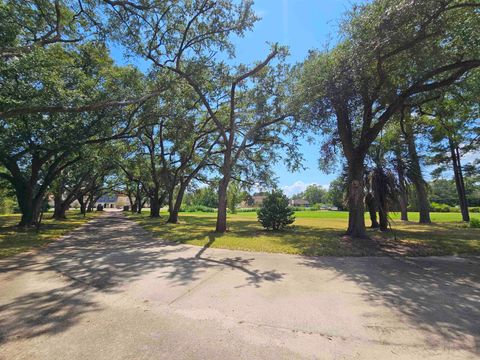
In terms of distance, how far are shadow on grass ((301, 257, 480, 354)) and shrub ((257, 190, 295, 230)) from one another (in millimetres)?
6758

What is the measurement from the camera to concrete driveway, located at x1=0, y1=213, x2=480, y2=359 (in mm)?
2814

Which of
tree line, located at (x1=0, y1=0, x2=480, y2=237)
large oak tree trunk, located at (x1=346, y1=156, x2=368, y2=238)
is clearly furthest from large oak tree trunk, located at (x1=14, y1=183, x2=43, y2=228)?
large oak tree trunk, located at (x1=346, y1=156, x2=368, y2=238)

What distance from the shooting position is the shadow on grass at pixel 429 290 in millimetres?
3170

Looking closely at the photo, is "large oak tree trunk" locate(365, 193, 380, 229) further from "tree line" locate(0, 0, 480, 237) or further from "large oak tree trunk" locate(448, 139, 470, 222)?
"large oak tree trunk" locate(448, 139, 470, 222)

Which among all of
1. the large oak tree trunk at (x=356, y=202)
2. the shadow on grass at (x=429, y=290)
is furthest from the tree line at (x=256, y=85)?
the shadow on grass at (x=429, y=290)

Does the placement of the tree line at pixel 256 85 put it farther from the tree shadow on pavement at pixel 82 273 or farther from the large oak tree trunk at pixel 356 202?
the tree shadow on pavement at pixel 82 273

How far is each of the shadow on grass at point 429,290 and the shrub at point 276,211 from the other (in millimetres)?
6758

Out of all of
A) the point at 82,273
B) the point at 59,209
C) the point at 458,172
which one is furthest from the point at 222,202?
the point at 59,209

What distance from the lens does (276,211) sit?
45.5ft

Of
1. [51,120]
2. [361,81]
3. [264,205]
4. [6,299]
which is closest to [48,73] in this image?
[51,120]

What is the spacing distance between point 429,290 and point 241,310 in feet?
11.0

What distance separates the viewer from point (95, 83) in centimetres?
1391

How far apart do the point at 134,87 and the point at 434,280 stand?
47.6ft

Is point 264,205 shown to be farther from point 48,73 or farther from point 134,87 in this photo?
point 48,73
